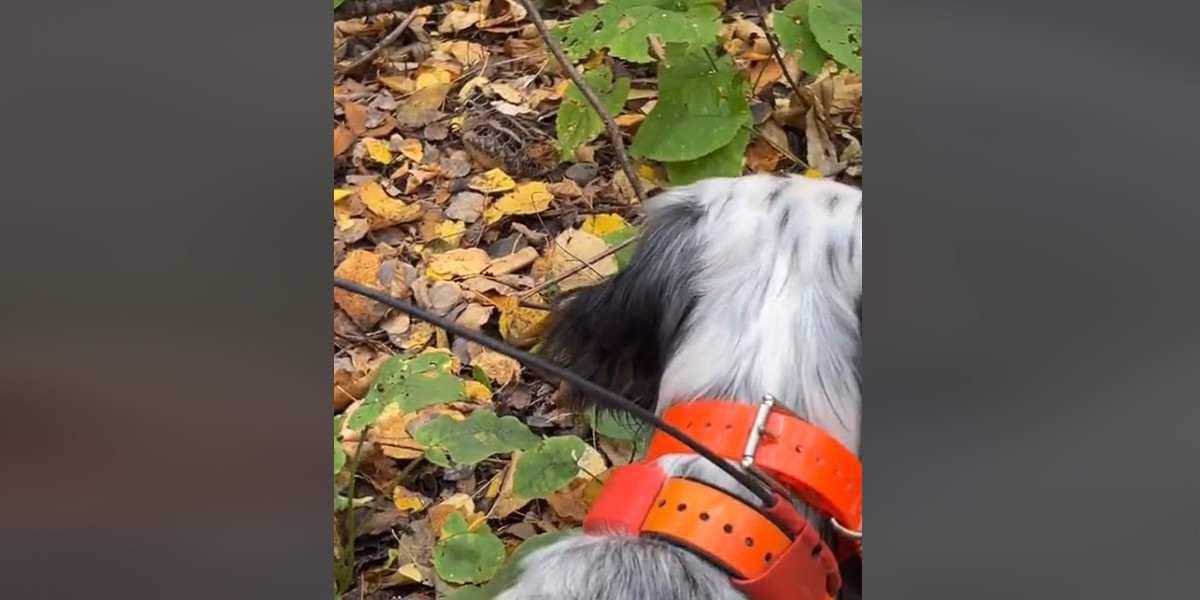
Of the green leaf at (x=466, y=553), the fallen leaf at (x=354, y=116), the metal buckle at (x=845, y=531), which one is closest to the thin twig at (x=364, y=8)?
the fallen leaf at (x=354, y=116)

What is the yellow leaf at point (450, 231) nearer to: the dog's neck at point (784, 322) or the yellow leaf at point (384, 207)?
the yellow leaf at point (384, 207)

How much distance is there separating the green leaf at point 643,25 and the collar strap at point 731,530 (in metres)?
0.52

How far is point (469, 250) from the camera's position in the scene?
4.91ft

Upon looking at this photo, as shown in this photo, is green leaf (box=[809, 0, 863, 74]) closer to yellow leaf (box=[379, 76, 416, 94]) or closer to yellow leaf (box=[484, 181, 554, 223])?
yellow leaf (box=[484, 181, 554, 223])

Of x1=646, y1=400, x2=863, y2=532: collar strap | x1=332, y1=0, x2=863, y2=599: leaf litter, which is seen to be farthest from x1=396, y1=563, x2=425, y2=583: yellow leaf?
x1=646, y1=400, x2=863, y2=532: collar strap

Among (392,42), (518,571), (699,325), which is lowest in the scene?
(518,571)

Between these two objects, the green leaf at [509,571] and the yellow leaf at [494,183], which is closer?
the green leaf at [509,571]

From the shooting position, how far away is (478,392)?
4.86ft

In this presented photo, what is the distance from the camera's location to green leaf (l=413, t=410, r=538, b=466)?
146 cm

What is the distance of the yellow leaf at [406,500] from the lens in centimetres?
149

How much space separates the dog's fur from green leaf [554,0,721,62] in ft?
0.60

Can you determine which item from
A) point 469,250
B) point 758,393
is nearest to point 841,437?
point 758,393

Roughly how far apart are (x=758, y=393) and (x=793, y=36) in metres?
0.43

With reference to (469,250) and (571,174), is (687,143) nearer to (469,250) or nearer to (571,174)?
(571,174)
